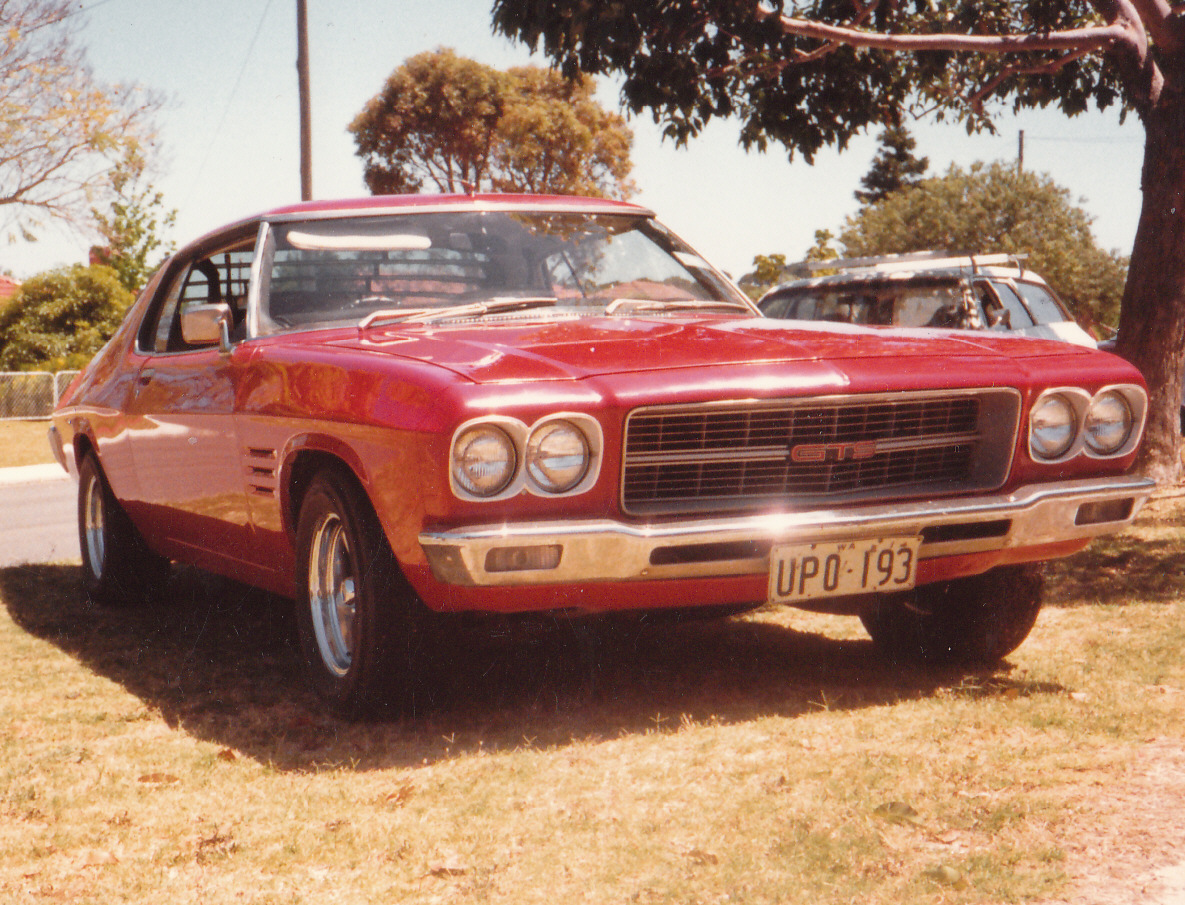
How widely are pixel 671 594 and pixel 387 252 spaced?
68.9 inches

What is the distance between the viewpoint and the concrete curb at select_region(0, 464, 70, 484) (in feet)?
49.4

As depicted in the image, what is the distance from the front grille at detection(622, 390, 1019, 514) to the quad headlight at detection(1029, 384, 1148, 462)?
5.2 inches

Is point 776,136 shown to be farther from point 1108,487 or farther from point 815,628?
point 1108,487

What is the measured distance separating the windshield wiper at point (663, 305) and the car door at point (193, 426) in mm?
1259

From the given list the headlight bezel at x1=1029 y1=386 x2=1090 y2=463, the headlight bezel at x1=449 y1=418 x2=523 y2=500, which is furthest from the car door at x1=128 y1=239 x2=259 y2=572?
the headlight bezel at x1=1029 y1=386 x2=1090 y2=463

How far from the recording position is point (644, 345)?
3861 mm

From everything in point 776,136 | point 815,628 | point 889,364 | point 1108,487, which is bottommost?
point 815,628

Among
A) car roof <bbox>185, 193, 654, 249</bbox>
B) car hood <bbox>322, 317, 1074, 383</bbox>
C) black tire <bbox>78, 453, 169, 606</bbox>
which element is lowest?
black tire <bbox>78, 453, 169, 606</bbox>

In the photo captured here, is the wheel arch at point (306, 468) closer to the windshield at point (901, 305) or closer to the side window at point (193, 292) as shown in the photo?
the side window at point (193, 292)

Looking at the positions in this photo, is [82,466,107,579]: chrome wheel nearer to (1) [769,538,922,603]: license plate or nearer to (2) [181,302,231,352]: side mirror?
(2) [181,302,231,352]: side mirror

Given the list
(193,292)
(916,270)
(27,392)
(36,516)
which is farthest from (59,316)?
(193,292)

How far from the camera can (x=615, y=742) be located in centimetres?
377

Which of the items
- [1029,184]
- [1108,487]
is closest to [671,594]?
[1108,487]

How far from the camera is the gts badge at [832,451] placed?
3.79m
